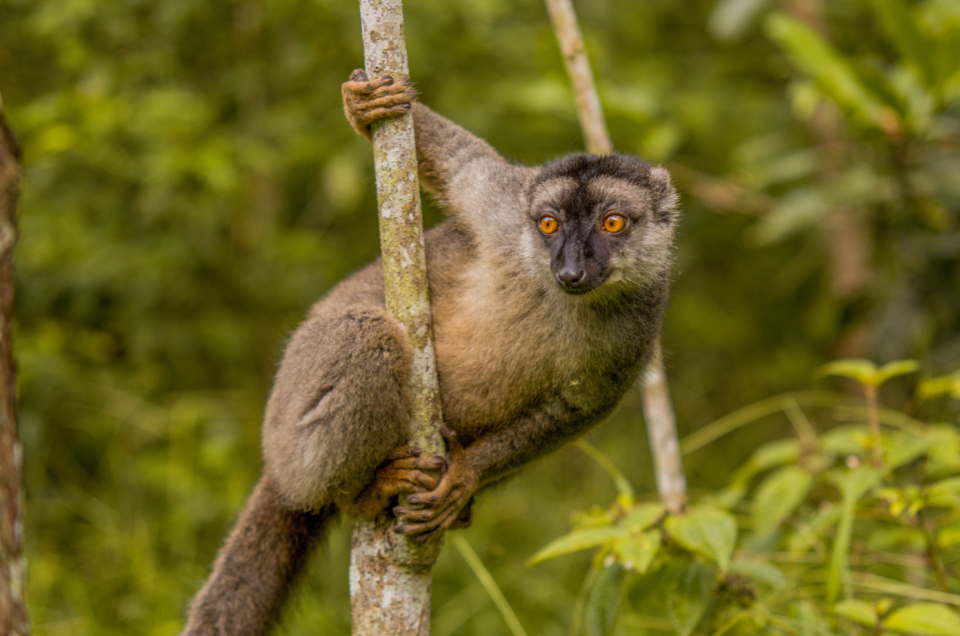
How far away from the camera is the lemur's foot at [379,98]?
3.05m

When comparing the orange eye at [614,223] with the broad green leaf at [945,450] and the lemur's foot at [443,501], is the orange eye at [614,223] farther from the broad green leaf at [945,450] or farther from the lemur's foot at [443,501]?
the broad green leaf at [945,450]

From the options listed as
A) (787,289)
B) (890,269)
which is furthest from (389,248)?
(787,289)

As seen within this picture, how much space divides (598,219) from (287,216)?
473cm

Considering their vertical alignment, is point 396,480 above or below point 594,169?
below

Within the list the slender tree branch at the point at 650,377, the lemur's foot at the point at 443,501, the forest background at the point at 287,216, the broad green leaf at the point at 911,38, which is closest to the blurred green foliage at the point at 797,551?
the slender tree branch at the point at 650,377

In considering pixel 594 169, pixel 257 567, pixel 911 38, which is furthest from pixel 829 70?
pixel 257 567

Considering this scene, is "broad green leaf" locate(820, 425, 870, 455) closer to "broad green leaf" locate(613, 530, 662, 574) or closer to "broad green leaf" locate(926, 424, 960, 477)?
"broad green leaf" locate(926, 424, 960, 477)

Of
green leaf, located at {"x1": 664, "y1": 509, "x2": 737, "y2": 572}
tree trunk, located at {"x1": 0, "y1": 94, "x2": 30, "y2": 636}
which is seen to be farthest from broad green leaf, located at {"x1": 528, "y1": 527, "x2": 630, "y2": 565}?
tree trunk, located at {"x1": 0, "y1": 94, "x2": 30, "y2": 636}

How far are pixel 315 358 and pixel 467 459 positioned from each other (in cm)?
72

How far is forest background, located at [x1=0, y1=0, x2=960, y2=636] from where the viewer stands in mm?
5008

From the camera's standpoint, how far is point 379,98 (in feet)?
10.0

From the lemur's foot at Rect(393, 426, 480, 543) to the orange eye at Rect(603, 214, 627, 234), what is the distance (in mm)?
1053

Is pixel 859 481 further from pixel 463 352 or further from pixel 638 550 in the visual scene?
pixel 463 352

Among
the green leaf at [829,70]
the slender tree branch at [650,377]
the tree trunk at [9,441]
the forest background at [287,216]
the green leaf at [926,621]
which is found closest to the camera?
the tree trunk at [9,441]
